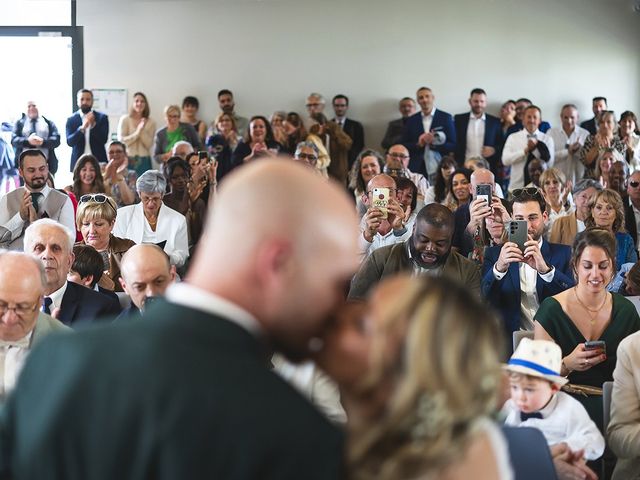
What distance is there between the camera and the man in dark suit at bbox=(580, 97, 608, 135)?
37.2 feet

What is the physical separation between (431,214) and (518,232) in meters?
0.45

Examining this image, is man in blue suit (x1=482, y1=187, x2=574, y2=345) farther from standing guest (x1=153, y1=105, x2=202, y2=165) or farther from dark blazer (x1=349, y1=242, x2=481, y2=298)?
standing guest (x1=153, y1=105, x2=202, y2=165)

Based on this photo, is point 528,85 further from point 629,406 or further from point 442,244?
point 629,406

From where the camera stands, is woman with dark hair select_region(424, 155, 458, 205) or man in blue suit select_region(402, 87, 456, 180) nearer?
woman with dark hair select_region(424, 155, 458, 205)

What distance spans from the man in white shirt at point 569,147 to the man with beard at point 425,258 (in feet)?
21.3

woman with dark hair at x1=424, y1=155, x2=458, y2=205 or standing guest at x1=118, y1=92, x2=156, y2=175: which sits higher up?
standing guest at x1=118, y1=92, x2=156, y2=175

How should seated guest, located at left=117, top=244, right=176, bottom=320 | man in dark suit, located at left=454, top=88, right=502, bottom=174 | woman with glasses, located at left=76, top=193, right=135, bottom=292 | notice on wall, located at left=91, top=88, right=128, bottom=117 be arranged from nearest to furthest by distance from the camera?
seated guest, located at left=117, top=244, right=176, bottom=320
woman with glasses, located at left=76, top=193, right=135, bottom=292
man in dark suit, located at left=454, top=88, right=502, bottom=174
notice on wall, located at left=91, top=88, right=128, bottom=117

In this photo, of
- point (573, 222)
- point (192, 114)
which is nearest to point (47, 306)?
point (573, 222)

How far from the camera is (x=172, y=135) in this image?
10688mm

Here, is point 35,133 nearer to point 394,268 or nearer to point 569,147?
point 569,147

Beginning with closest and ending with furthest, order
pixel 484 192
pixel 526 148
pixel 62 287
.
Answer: pixel 62 287 < pixel 484 192 < pixel 526 148

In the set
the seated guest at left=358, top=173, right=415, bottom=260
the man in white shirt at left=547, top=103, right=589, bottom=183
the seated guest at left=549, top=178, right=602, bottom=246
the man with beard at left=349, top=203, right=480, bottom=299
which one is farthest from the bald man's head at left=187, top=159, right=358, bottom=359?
the man in white shirt at left=547, top=103, right=589, bottom=183

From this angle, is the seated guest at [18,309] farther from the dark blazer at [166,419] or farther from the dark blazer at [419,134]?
the dark blazer at [419,134]

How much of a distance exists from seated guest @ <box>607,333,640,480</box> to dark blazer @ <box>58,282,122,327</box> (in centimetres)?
190
